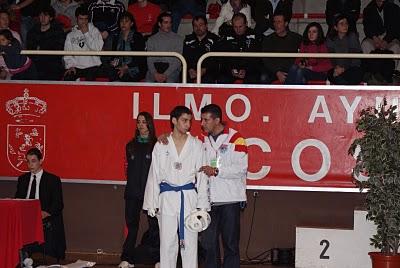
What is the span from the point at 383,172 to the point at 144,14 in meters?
5.21

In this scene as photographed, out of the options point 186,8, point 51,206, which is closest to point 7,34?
point 51,206

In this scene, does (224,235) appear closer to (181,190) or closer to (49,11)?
(181,190)

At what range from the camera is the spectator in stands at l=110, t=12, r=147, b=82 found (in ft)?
42.1

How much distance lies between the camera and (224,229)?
10.6 metres

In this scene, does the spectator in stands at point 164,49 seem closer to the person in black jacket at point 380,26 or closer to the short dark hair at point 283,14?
the short dark hair at point 283,14

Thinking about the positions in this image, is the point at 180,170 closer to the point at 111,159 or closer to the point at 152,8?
the point at 111,159

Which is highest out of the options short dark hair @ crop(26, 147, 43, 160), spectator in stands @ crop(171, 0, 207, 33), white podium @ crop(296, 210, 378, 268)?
spectator in stands @ crop(171, 0, 207, 33)

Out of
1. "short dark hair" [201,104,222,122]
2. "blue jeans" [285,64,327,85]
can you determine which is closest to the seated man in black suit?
"short dark hair" [201,104,222,122]

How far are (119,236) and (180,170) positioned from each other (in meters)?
3.29

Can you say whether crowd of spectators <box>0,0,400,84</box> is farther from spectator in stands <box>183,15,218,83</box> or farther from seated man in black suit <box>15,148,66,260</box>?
seated man in black suit <box>15,148,66,260</box>

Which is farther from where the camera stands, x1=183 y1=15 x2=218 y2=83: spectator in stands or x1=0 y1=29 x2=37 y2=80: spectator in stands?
x1=183 y1=15 x2=218 y2=83: spectator in stands

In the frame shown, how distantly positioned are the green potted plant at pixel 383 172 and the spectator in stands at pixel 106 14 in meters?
4.75

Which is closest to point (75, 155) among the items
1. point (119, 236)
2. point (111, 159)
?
point (111, 159)

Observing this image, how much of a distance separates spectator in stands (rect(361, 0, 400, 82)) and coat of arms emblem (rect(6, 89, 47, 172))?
481 cm
